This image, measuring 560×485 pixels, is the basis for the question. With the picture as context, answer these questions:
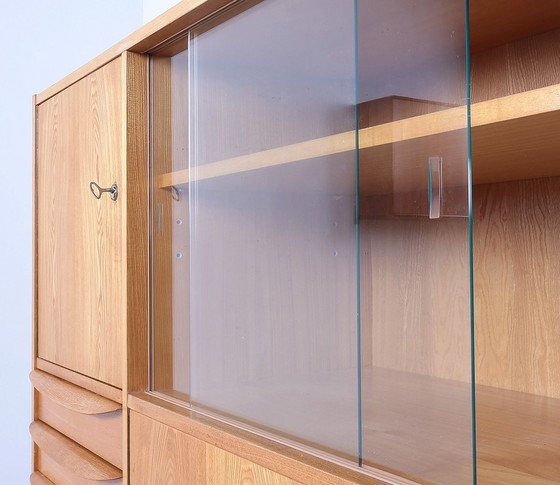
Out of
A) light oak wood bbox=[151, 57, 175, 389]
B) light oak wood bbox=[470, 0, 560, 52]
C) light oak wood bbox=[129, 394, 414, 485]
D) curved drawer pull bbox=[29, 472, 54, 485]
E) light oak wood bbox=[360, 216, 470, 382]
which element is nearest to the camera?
light oak wood bbox=[360, 216, 470, 382]

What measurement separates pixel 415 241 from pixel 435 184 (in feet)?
A: 0.25

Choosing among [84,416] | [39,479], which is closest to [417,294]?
[84,416]

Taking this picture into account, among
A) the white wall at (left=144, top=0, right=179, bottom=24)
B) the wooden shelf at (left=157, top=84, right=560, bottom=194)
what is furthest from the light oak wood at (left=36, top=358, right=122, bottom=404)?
the white wall at (left=144, top=0, right=179, bottom=24)

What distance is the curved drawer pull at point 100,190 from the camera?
1233mm

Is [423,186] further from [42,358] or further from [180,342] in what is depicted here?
[42,358]

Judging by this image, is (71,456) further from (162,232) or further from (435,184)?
(435,184)

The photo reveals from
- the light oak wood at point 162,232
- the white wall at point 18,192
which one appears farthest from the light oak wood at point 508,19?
the white wall at point 18,192

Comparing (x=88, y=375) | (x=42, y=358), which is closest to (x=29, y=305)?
(x=42, y=358)

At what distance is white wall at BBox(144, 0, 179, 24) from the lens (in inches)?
77.5

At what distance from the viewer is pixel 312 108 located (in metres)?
0.86

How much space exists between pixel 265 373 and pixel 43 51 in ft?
5.87

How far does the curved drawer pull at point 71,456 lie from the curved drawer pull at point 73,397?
0.08m

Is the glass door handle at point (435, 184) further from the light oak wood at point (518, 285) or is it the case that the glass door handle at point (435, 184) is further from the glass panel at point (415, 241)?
the light oak wood at point (518, 285)

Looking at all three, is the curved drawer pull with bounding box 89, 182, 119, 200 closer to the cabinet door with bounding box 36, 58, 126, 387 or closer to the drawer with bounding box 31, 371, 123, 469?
the cabinet door with bounding box 36, 58, 126, 387
